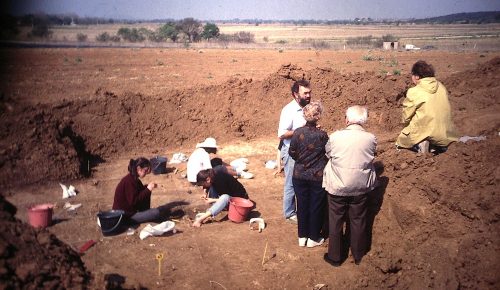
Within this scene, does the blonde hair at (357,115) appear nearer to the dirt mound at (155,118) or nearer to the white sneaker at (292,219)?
the white sneaker at (292,219)

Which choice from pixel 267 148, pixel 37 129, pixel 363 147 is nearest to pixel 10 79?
pixel 37 129

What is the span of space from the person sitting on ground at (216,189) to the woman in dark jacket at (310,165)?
62.0 inches

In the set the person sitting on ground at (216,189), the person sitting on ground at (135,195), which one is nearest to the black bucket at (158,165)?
the person sitting on ground at (216,189)

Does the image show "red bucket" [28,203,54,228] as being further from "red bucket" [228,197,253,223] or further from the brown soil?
"red bucket" [228,197,253,223]

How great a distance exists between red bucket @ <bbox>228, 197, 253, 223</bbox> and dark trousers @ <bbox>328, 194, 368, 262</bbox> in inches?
70.3

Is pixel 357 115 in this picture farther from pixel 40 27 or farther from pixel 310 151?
pixel 40 27

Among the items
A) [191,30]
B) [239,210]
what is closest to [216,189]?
[239,210]

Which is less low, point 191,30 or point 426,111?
point 191,30

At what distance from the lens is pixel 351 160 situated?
454 centimetres

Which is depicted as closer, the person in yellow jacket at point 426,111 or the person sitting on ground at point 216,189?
the person in yellow jacket at point 426,111

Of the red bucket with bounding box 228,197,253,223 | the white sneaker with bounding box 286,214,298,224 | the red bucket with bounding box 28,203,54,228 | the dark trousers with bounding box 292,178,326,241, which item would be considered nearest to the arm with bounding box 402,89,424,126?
the dark trousers with bounding box 292,178,326,241

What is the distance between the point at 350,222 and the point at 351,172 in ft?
2.91

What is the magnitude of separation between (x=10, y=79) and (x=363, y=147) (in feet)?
73.9

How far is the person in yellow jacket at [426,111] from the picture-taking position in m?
5.18
